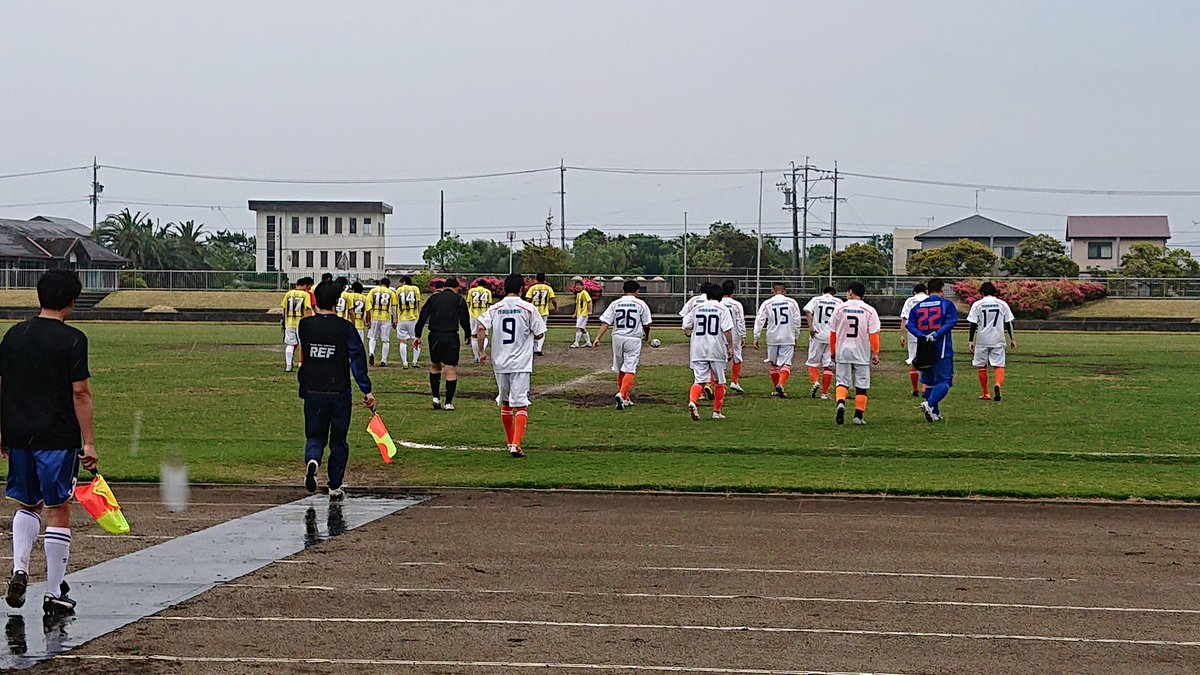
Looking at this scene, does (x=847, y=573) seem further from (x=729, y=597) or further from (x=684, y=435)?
(x=684, y=435)

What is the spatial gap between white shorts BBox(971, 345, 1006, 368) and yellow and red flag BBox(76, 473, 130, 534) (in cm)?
1717

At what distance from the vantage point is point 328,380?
12.1 m

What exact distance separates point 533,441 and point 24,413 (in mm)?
9162

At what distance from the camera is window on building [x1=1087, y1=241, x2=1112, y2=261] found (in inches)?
4156

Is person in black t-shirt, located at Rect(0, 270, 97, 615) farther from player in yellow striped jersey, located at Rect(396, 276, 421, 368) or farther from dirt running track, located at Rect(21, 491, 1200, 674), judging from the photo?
player in yellow striped jersey, located at Rect(396, 276, 421, 368)

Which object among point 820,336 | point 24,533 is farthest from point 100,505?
point 820,336

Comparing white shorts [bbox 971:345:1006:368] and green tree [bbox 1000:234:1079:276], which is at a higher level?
green tree [bbox 1000:234:1079:276]

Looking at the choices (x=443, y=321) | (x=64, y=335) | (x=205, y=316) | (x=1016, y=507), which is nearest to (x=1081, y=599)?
(x=1016, y=507)

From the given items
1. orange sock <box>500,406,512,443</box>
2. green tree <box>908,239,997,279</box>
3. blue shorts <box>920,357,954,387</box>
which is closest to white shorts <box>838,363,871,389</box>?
blue shorts <box>920,357,954,387</box>

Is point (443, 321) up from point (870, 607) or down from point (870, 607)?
up

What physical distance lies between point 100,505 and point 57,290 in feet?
4.56

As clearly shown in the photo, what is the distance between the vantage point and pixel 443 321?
20.3 m

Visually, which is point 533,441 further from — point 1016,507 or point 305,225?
point 305,225

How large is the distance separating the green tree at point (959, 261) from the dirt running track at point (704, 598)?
69.4 metres
